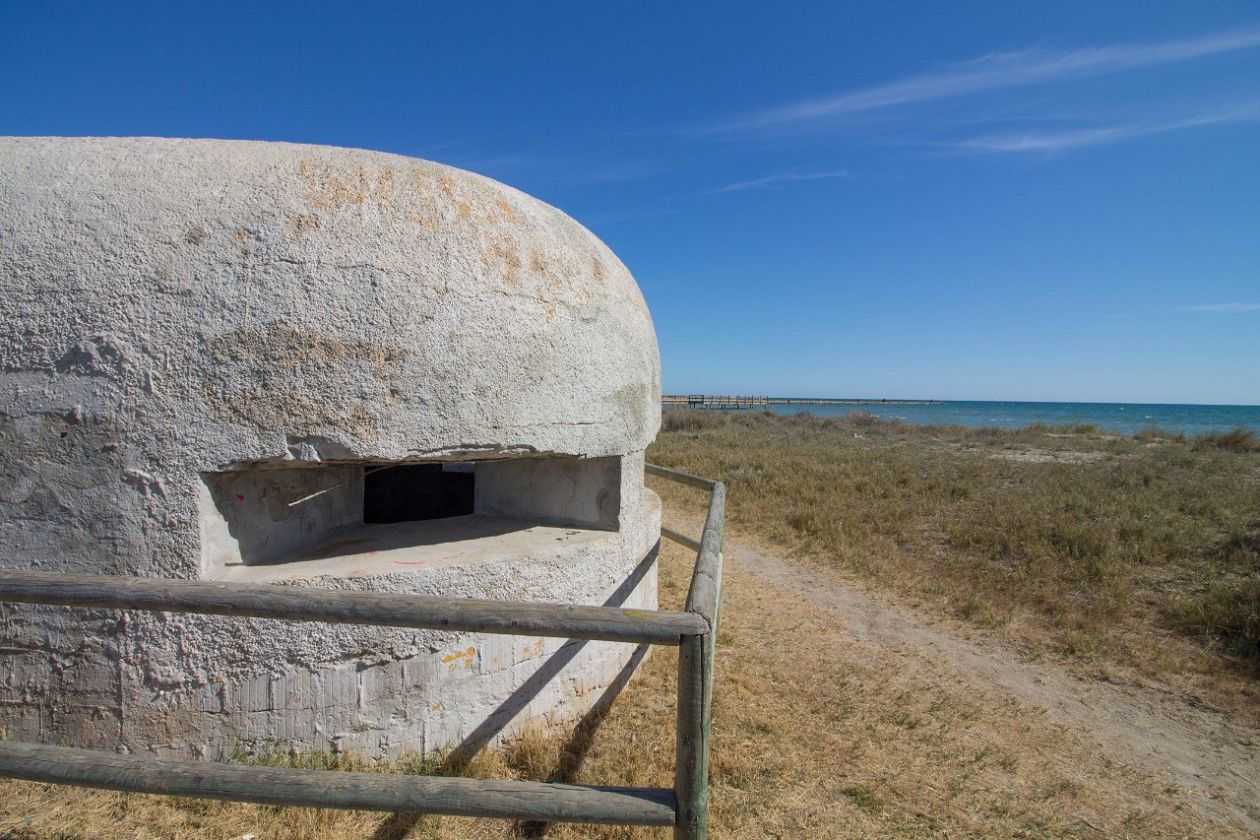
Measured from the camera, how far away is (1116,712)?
4.19m

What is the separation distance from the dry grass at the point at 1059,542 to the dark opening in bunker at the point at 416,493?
4.49 meters

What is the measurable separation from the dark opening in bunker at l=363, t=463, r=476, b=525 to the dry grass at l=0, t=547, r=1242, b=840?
2.38m

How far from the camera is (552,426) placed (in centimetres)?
318

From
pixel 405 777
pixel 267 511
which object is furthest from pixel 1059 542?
pixel 267 511

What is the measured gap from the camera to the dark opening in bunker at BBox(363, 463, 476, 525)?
5562mm

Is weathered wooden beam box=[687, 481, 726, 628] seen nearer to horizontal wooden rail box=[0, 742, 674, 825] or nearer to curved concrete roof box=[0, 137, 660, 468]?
horizontal wooden rail box=[0, 742, 674, 825]

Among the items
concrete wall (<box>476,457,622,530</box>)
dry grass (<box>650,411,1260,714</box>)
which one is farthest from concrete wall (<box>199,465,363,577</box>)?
dry grass (<box>650,411,1260,714</box>)

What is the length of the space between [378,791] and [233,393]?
168 cm

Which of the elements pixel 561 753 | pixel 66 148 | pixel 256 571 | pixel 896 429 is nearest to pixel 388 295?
pixel 256 571

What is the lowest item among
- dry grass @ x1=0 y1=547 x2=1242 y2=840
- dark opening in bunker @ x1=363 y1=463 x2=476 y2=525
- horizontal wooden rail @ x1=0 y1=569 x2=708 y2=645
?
dry grass @ x1=0 y1=547 x2=1242 y2=840

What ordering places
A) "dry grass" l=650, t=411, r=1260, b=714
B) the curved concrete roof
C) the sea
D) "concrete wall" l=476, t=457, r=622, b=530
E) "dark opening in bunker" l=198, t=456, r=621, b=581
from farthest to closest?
the sea < "dry grass" l=650, t=411, r=1260, b=714 < "concrete wall" l=476, t=457, r=622, b=530 < "dark opening in bunker" l=198, t=456, r=621, b=581 < the curved concrete roof

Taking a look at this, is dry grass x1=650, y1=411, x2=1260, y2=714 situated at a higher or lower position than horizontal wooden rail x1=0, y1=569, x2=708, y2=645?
lower

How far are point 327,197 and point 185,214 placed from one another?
0.56 metres

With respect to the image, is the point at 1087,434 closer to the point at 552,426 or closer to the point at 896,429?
the point at 896,429
